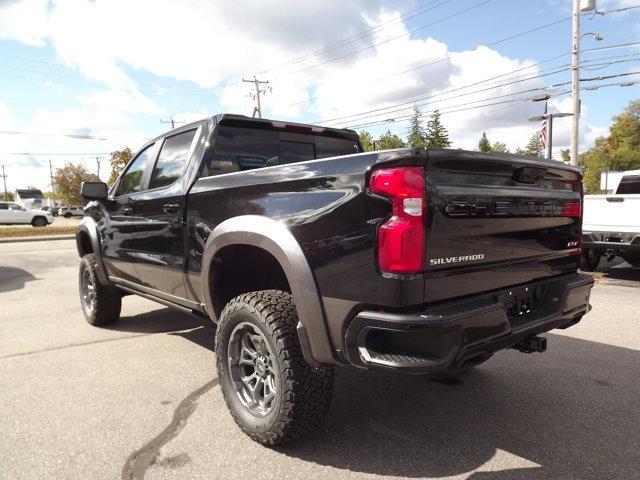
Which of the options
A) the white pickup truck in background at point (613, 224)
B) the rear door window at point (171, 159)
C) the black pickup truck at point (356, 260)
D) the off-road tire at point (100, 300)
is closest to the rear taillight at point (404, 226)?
the black pickup truck at point (356, 260)

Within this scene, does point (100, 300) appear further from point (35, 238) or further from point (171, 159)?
point (35, 238)

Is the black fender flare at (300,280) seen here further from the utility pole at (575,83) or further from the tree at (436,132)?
the tree at (436,132)

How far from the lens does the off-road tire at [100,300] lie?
5160mm

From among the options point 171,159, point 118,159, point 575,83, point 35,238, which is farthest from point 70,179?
point 171,159

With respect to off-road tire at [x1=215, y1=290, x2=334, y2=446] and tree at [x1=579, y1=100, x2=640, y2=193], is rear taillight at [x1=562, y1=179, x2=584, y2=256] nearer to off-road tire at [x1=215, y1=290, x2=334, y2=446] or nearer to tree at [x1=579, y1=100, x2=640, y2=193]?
off-road tire at [x1=215, y1=290, x2=334, y2=446]

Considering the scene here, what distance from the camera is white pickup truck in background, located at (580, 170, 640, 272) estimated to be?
7.48 meters

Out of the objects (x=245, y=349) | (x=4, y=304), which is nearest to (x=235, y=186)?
(x=245, y=349)

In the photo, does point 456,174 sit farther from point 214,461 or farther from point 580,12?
point 580,12

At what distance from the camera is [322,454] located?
2633 millimetres

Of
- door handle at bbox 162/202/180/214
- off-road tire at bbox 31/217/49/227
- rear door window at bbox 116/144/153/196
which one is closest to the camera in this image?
door handle at bbox 162/202/180/214

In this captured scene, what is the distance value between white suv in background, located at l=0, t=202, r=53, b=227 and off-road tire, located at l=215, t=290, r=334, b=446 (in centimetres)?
3864

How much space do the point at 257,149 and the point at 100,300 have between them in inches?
108

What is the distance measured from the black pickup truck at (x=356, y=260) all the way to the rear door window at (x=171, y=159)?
76 mm

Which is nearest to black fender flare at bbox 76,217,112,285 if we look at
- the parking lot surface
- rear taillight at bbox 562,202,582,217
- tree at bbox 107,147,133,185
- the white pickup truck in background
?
the parking lot surface
